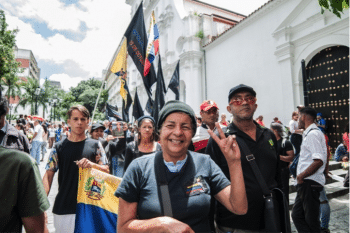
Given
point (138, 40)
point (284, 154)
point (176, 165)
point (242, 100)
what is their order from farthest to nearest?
point (138, 40), point (284, 154), point (242, 100), point (176, 165)

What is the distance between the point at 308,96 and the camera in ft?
33.0

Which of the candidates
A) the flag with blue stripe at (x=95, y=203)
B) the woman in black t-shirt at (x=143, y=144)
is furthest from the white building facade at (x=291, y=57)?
the flag with blue stripe at (x=95, y=203)

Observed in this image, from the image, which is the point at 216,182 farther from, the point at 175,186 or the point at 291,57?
the point at 291,57

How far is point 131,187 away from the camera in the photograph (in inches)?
54.5

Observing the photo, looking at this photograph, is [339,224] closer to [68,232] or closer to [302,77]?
[68,232]

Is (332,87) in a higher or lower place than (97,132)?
higher

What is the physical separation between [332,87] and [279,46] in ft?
9.92

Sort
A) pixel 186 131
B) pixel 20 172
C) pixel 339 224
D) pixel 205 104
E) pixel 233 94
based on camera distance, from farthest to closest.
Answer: pixel 339 224, pixel 205 104, pixel 233 94, pixel 186 131, pixel 20 172

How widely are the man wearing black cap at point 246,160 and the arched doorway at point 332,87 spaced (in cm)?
838

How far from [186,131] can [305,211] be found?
2693 mm

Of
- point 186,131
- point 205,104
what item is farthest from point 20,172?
point 205,104

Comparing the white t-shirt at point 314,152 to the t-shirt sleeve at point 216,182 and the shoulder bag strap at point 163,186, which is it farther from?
the shoulder bag strap at point 163,186

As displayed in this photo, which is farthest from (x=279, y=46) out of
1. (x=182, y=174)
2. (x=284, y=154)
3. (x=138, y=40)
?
(x=182, y=174)

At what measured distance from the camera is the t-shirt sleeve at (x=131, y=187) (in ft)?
4.48
